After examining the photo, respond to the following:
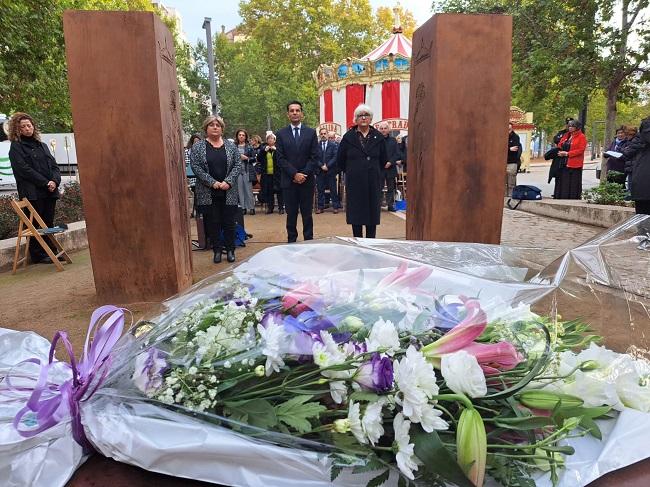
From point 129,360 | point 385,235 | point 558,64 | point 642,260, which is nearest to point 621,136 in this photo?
point 558,64

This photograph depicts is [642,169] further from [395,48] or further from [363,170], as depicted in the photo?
[395,48]

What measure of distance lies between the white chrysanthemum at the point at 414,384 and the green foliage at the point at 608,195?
30.9ft

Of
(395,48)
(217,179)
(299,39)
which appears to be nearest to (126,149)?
(217,179)

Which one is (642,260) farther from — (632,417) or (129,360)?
(129,360)

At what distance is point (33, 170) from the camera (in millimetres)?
6410

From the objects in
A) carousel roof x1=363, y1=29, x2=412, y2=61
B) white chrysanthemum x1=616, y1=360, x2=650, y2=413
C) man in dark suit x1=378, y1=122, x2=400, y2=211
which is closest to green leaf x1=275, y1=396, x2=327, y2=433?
white chrysanthemum x1=616, y1=360, x2=650, y2=413

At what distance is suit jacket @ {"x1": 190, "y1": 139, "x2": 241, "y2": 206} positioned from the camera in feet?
19.4

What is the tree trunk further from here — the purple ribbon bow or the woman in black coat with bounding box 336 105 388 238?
the purple ribbon bow

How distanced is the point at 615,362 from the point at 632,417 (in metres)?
0.16

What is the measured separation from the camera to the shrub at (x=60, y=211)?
26.7 ft

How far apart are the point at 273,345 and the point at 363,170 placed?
5.04 m

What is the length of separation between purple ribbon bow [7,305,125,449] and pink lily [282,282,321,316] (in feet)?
1.41

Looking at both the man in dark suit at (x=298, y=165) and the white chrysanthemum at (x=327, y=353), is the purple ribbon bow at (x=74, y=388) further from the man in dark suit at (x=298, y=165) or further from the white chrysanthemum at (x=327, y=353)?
the man in dark suit at (x=298, y=165)

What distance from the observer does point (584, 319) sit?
1.43m
